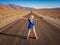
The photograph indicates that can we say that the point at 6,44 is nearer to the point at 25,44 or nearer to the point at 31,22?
the point at 25,44

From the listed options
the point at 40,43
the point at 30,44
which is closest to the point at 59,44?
the point at 40,43

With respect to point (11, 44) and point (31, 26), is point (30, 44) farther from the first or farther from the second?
point (31, 26)

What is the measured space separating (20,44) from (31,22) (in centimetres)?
240

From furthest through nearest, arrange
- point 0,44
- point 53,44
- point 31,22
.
Answer: point 31,22 < point 53,44 < point 0,44

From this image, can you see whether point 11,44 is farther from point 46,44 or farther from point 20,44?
point 46,44

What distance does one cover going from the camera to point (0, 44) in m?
9.74

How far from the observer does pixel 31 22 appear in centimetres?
1191

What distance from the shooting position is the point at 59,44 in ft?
34.3

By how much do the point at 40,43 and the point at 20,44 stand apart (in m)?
1.42

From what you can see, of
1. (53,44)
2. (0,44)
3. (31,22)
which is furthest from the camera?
(31,22)

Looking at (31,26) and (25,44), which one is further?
(31,26)

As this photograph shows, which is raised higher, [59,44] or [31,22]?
[31,22]

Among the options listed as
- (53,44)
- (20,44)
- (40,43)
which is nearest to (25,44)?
(20,44)

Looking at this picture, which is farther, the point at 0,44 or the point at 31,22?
the point at 31,22
